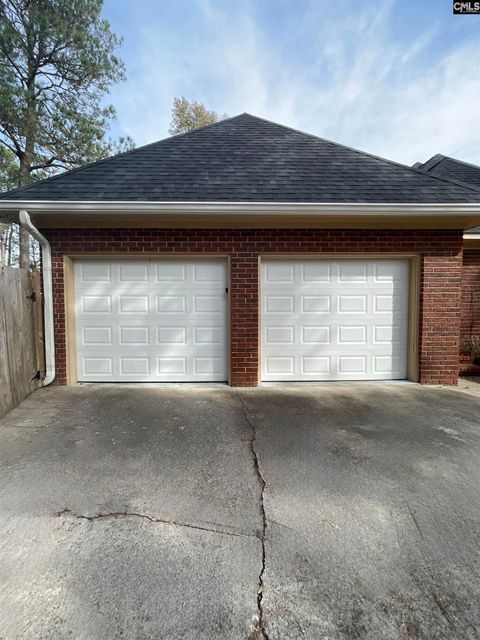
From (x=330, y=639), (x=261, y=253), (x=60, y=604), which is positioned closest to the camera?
(x=330, y=639)

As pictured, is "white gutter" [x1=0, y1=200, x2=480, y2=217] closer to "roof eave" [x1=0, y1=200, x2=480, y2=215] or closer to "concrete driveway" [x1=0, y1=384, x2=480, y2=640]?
"roof eave" [x1=0, y1=200, x2=480, y2=215]

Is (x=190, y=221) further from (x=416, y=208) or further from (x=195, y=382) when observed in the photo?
(x=416, y=208)

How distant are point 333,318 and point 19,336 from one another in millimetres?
4698

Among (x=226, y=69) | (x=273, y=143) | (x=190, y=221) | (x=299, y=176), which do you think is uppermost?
(x=226, y=69)

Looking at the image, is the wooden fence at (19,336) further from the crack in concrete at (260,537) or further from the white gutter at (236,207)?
the crack in concrete at (260,537)

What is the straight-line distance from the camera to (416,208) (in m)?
4.82

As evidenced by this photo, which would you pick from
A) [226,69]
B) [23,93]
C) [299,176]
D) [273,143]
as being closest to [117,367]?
[299,176]

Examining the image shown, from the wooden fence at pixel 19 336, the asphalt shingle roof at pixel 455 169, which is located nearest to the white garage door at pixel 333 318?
the wooden fence at pixel 19 336

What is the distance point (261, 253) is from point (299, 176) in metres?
1.51

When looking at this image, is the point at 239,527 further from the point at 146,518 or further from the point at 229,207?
the point at 229,207

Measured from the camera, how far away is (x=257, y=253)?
17.2 ft

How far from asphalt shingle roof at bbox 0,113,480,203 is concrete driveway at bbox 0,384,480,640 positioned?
3.25 meters

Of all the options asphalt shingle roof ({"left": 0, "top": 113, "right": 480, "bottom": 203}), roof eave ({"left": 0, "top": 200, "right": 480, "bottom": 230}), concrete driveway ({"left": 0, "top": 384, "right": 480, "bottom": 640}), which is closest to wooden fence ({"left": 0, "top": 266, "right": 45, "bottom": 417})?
concrete driveway ({"left": 0, "top": 384, "right": 480, "bottom": 640})

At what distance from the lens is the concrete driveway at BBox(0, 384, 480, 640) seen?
1.54 metres
